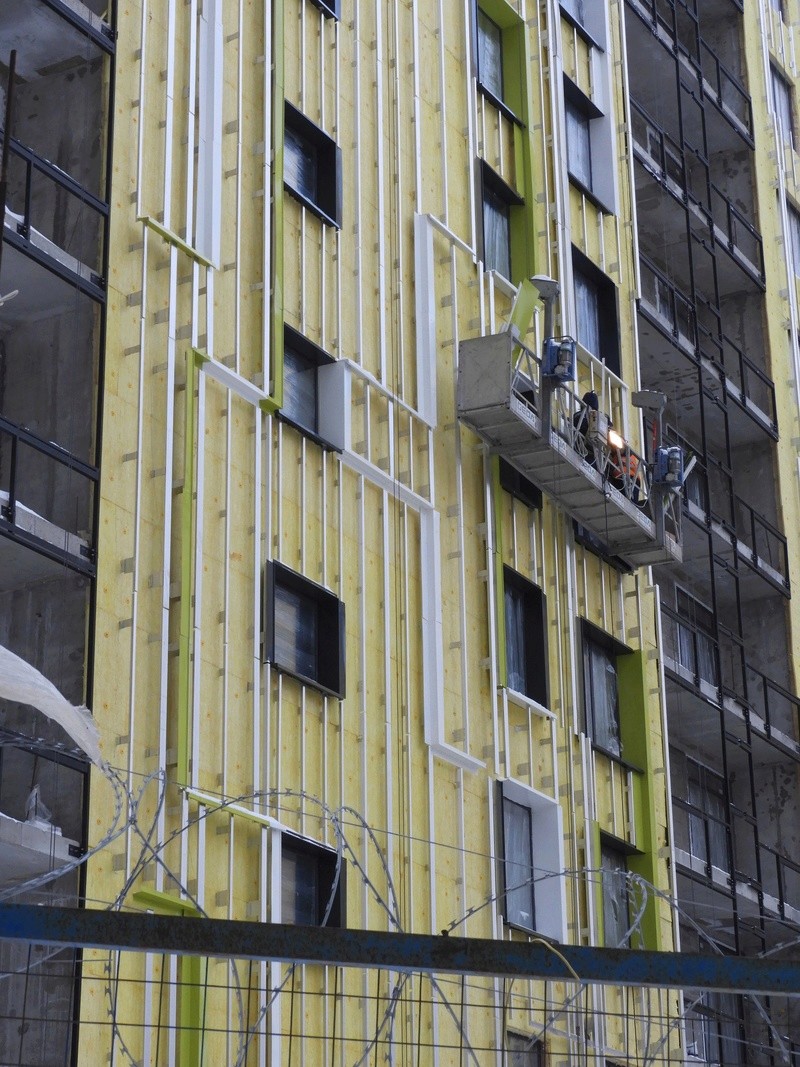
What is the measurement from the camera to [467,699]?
2812 cm

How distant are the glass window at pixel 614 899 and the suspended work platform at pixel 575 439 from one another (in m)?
5.11

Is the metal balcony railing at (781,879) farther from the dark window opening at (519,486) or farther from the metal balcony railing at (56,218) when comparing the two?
the metal balcony railing at (56,218)

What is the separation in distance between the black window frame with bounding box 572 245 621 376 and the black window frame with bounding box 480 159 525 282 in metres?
2.52

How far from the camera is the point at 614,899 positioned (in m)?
31.9

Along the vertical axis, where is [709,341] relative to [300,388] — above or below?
above

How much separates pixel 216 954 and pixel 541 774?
22.9 m

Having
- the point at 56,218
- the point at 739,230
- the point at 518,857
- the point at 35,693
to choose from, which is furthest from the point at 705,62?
the point at 35,693

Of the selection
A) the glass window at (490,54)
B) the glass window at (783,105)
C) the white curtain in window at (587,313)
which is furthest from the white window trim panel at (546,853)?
the glass window at (783,105)

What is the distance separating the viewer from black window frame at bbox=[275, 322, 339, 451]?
25.5m

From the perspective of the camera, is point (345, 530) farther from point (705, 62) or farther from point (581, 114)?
point (705, 62)

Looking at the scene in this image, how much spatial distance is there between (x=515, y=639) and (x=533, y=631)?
1.78 feet

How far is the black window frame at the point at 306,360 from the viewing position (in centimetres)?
2548

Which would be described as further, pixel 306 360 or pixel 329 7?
pixel 329 7

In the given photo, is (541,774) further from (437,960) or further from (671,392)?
(437,960)
